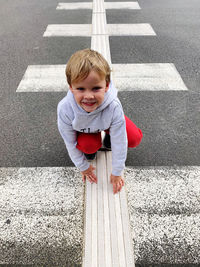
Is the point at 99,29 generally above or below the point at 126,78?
above

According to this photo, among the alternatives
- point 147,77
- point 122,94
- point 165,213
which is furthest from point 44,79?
point 165,213

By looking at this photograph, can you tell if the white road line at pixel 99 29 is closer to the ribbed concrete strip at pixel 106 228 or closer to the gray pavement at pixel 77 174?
the gray pavement at pixel 77 174

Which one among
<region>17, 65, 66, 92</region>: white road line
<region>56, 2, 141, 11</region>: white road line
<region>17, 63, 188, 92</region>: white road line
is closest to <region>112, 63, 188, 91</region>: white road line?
<region>17, 63, 188, 92</region>: white road line

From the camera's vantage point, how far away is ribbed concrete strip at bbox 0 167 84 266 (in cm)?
146

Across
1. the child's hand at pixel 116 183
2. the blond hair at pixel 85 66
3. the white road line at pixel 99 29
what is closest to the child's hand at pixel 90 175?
the child's hand at pixel 116 183

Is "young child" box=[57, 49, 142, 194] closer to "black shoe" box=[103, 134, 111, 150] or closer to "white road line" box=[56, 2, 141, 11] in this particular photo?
"black shoe" box=[103, 134, 111, 150]

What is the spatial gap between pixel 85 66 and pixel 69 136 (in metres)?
0.60

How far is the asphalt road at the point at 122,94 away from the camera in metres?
2.17

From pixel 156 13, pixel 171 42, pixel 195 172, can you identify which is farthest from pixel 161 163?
pixel 156 13

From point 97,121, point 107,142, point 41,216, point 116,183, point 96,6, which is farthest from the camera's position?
point 96,6

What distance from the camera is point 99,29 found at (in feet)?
14.9

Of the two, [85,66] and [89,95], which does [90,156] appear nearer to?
[89,95]

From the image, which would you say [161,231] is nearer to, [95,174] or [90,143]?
[95,174]

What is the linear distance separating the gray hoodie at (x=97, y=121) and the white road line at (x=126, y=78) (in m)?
1.51
